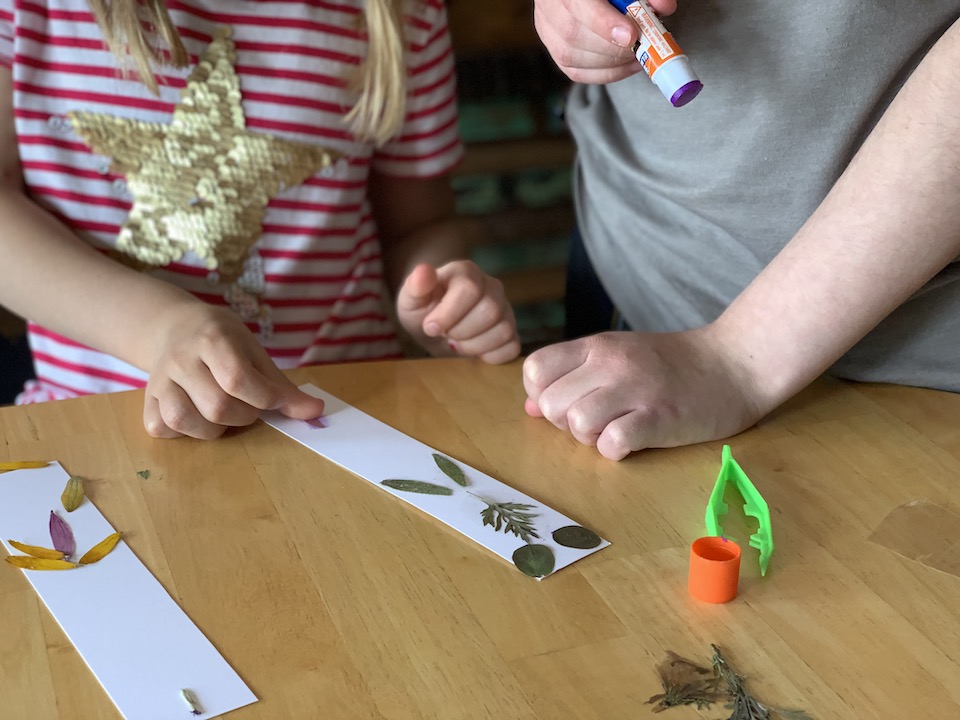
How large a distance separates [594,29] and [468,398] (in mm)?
276

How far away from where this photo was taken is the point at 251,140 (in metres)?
0.97

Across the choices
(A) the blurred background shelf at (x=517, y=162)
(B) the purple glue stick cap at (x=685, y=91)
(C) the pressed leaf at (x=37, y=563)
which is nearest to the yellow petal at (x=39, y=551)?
(C) the pressed leaf at (x=37, y=563)

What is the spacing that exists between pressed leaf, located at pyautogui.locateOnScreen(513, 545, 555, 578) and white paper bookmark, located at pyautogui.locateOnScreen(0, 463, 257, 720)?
0.16 meters

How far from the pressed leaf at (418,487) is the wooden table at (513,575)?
14 millimetres

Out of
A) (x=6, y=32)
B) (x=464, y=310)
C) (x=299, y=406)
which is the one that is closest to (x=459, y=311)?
(x=464, y=310)

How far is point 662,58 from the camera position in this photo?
0.61 m

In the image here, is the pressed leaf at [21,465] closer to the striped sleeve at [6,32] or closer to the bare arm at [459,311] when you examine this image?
the bare arm at [459,311]

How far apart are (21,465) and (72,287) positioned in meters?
0.28

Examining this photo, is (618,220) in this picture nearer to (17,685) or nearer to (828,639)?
(828,639)

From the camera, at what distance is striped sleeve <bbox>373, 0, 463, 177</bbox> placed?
1050mm

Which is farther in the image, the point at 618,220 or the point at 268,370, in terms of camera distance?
the point at 618,220

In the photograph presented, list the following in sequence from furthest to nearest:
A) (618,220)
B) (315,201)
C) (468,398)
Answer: (315,201)
(618,220)
(468,398)

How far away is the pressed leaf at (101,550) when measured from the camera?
0.53m

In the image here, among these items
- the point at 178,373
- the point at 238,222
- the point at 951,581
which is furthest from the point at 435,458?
the point at 238,222
